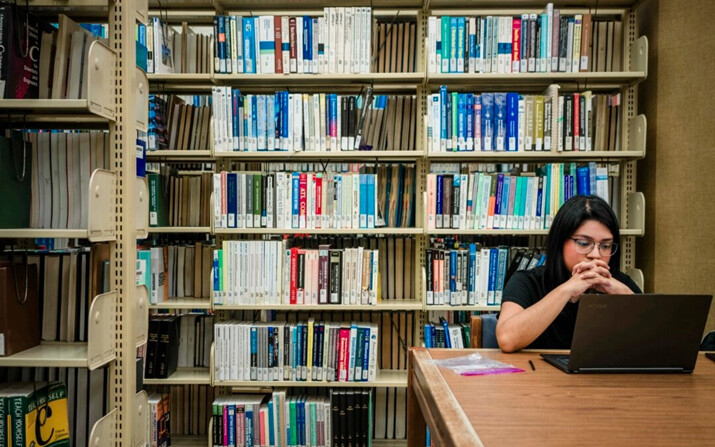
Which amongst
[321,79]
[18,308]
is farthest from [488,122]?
[18,308]

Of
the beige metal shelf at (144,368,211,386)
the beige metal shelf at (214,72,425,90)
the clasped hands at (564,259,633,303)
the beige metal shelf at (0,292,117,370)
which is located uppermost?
the beige metal shelf at (214,72,425,90)

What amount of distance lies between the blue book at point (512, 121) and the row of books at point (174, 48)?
1.52 metres

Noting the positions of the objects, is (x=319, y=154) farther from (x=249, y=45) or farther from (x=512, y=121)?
(x=512, y=121)

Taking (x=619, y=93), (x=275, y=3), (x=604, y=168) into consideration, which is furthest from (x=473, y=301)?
(x=275, y=3)

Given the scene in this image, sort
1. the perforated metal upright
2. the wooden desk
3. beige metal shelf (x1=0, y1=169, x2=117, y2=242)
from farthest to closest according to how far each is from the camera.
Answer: the perforated metal upright
beige metal shelf (x1=0, y1=169, x2=117, y2=242)
the wooden desk

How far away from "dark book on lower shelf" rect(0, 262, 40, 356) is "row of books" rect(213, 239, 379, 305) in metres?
0.88

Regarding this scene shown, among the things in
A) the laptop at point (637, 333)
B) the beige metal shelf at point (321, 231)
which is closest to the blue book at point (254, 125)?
the beige metal shelf at point (321, 231)

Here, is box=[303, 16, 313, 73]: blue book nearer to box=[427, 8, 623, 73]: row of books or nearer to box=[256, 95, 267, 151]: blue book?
box=[256, 95, 267, 151]: blue book

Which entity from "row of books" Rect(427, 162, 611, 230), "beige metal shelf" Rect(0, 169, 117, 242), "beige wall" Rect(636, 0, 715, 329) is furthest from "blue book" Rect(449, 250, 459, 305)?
"beige metal shelf" Rect(0, 169, 117, 242)

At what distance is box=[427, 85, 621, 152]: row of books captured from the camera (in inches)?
97.7

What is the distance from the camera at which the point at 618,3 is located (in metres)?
2.57

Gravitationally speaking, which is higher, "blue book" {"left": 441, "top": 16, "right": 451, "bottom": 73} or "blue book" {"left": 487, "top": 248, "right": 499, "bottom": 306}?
"blue book" {"left": 441, "top": 16, "right": 451, "bottom": 73}

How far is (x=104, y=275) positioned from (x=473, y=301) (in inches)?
64.3

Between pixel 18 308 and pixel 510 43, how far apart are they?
2.31 meters
